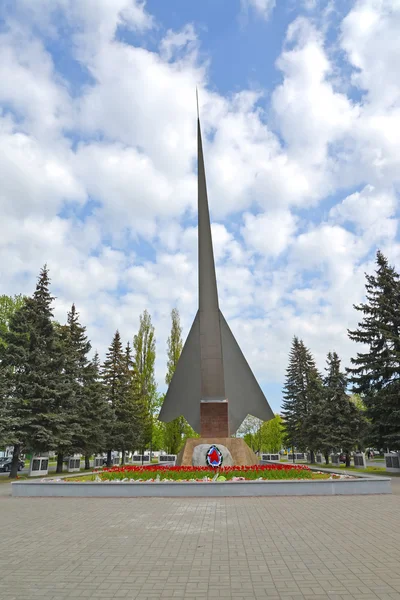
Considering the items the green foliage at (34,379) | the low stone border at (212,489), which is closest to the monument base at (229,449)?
the low stone border at (212,489)

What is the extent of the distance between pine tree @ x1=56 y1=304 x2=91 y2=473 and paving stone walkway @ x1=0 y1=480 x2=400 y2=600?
36.4 ft

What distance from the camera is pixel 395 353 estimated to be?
742 inches

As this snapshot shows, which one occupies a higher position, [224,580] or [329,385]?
[329,385]

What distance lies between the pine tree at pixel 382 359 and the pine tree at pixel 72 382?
1329 centimetres

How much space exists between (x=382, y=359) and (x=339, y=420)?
20.7 feet

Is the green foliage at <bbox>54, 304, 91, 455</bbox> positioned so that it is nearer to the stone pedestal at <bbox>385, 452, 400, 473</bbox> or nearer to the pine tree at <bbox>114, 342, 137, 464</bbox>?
the pine tree at <bbox>114, 342, 137, 464</bbox>

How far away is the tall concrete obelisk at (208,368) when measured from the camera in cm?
1720

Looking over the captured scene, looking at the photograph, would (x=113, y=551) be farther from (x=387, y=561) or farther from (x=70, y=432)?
(x=70, y=432)

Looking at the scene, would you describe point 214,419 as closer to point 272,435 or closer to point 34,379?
point 34,379

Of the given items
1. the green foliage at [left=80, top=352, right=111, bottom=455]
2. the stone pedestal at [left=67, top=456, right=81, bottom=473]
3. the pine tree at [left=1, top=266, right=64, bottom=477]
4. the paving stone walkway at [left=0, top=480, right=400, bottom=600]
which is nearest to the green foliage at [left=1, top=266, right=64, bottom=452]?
the pine tree at [left=1, top=266, right=64, bottom=477]

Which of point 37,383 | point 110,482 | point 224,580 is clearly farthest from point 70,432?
point 224,580

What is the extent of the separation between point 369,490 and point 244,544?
250 inches

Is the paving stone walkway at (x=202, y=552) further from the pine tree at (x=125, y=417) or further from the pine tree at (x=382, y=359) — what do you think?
the pine tree at (x=125, y=417)

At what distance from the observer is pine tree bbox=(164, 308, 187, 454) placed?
99.3 ft
